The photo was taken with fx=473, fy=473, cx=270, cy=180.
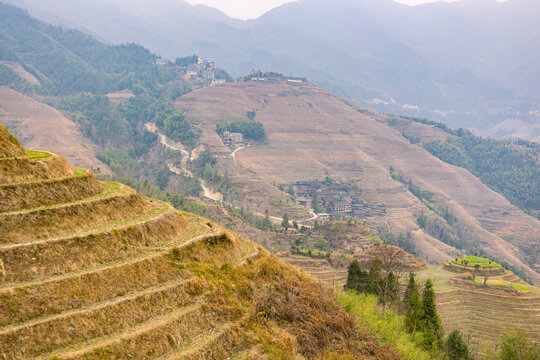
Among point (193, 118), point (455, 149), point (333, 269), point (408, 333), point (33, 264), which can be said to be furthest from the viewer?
point (455, 149)

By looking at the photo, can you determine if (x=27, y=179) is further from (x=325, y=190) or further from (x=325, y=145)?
(x=325, y=145)

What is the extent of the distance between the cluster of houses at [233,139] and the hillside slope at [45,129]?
40.4m

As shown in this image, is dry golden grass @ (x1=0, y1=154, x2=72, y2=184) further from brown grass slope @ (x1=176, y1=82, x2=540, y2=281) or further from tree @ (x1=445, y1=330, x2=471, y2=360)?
brown grass slope @ (x1=176, y1=82, x2=540, y2=281)

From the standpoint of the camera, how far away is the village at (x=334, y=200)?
119 metres

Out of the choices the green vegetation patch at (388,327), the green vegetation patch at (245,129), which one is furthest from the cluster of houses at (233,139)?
the green vegetation patch at (388,327)

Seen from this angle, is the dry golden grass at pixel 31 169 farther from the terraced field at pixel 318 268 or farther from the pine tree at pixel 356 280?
the terraced field at pixel 318 268

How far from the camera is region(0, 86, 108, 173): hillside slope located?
11631 cm

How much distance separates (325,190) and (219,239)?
105 metres

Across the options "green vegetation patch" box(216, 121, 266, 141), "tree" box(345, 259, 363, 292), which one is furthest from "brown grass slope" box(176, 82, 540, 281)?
"tree" box(345, 259, 363, 292)

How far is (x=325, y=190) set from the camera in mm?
132000

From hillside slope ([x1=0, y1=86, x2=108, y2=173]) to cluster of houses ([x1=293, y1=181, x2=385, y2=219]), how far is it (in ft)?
164

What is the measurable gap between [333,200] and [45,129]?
79599 millimetres

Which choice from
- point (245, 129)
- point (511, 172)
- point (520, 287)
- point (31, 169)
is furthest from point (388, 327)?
point (511, 172)

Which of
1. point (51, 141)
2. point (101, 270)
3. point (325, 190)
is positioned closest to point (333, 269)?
point (101, 270)
